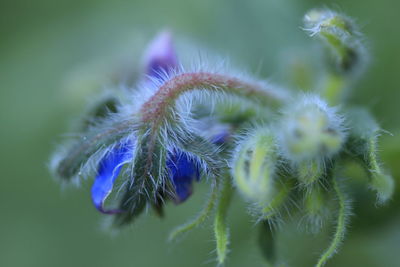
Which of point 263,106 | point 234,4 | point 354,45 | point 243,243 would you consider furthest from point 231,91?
point 234,4

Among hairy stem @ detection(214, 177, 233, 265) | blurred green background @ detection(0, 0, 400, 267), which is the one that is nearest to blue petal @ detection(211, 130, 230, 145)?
hairy stem @ detection(214, 177, 233, 265)

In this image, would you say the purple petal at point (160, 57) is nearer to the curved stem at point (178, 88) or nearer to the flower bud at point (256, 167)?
the curved stem at point (178, 88)

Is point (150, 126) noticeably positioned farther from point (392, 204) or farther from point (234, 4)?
point (234, 4)

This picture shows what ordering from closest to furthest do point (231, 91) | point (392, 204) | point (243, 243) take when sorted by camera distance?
point (231, 91) < point (392, 204) < point (243, 243)

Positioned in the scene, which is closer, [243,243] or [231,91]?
[231,91]

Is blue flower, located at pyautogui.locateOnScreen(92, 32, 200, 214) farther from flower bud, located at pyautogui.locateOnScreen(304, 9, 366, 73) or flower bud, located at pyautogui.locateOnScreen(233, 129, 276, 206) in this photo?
flower bud, located at pyautogui.locateOnScreen(304, 9, 366, 73)

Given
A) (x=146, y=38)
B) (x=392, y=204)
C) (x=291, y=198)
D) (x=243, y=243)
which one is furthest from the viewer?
(x=146, y=38)

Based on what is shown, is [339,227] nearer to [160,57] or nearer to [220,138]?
[220,138]
